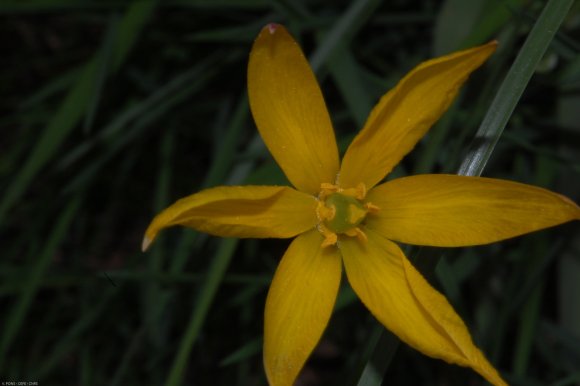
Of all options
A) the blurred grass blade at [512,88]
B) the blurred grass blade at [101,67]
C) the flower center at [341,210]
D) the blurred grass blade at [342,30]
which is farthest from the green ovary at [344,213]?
the blurred grass blade at [101,67]

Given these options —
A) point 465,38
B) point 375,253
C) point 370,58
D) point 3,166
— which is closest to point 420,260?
point 375,253

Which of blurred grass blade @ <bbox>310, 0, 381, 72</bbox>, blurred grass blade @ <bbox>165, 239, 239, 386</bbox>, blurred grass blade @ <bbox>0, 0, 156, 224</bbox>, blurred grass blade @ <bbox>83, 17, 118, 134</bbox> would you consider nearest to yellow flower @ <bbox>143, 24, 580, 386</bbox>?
blurred grass blade @ <bbox>165, 239, 239, 386</bbox>

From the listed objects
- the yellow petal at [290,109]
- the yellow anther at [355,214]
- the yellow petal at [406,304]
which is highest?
A: the yellow petal at [290,109]

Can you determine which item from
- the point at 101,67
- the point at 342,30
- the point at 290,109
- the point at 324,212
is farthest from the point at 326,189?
the point at 101,67

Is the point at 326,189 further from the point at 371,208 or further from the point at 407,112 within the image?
the point at 407,112

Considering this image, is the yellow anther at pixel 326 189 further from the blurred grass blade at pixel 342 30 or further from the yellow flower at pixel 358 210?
the blurred grass blade at pixel 342 30

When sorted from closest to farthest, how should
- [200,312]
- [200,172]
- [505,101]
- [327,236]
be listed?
[505,101] → [327,236] → [200,312] → [200,172]
